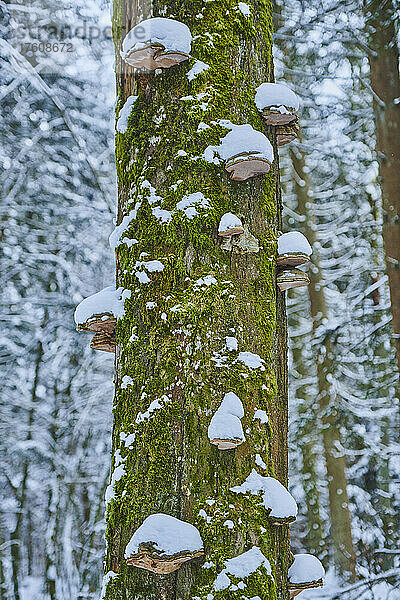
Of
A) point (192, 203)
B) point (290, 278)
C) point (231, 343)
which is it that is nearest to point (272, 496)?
point (231, 343)

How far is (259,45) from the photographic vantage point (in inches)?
77.0

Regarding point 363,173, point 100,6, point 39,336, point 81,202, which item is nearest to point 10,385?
point 39,336

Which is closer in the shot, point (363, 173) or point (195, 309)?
point (195, 309)

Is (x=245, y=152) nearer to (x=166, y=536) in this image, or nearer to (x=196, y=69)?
(x=196, y=69)

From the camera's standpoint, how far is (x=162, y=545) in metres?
1.36

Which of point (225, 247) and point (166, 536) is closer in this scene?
point (166, 536)

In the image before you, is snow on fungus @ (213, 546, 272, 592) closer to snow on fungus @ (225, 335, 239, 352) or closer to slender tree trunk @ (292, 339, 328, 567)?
snow on fungus @ (225, 335, 239, 352)

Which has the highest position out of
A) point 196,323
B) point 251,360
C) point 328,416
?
point 196,323

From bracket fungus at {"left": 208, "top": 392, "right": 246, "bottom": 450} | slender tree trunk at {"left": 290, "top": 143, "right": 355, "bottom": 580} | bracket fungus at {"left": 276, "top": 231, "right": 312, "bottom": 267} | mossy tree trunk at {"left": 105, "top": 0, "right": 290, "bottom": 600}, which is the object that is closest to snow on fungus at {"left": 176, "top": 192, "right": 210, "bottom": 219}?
mossy tree trunk at {"left": 105, "top": 0, "right": 290, "bottom": 600}

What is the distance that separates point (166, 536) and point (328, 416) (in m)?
8.07

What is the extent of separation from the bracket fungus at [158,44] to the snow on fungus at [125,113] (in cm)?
12

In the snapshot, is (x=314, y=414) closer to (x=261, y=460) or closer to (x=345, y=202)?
(x=345, y=202)

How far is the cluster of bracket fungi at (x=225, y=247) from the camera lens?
139 centimetres

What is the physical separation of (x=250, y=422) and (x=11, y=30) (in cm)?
903
